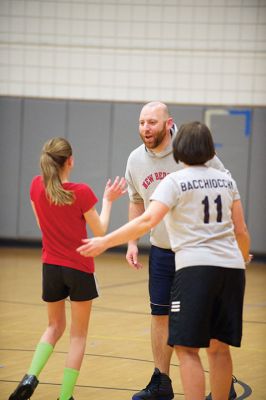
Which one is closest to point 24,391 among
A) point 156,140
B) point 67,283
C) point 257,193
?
point 67,283

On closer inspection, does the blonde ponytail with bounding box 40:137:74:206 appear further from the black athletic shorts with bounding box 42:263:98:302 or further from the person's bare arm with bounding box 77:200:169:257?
the person's bare arm with bounding box 77:200:169:257

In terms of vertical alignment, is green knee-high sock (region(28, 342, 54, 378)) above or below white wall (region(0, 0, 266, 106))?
below

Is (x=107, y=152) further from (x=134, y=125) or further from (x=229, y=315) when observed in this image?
(x=229, y=315)

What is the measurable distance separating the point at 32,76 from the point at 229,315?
10.5 m

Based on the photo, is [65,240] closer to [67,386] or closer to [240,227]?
[67,386]

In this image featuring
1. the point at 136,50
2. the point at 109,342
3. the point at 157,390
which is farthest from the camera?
the point at 136,50

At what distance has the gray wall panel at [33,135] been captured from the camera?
1377 centimetres

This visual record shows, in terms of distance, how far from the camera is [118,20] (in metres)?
13.4

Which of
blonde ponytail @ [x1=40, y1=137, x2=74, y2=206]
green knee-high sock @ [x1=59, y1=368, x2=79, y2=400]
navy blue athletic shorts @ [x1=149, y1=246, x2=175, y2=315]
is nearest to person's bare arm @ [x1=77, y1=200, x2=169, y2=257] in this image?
blonde ponytail @ [x1=40, y1=137, x2=74, y2=206]

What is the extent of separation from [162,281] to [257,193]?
328 inches

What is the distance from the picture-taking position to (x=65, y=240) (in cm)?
459

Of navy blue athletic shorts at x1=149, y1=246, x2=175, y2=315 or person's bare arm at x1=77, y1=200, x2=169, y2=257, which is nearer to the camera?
person's bare arm at x1=77, y1=200, x2=169, y2=257

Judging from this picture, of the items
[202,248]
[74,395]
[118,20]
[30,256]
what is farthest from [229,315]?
[118,20]

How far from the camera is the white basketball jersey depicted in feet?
12.8
